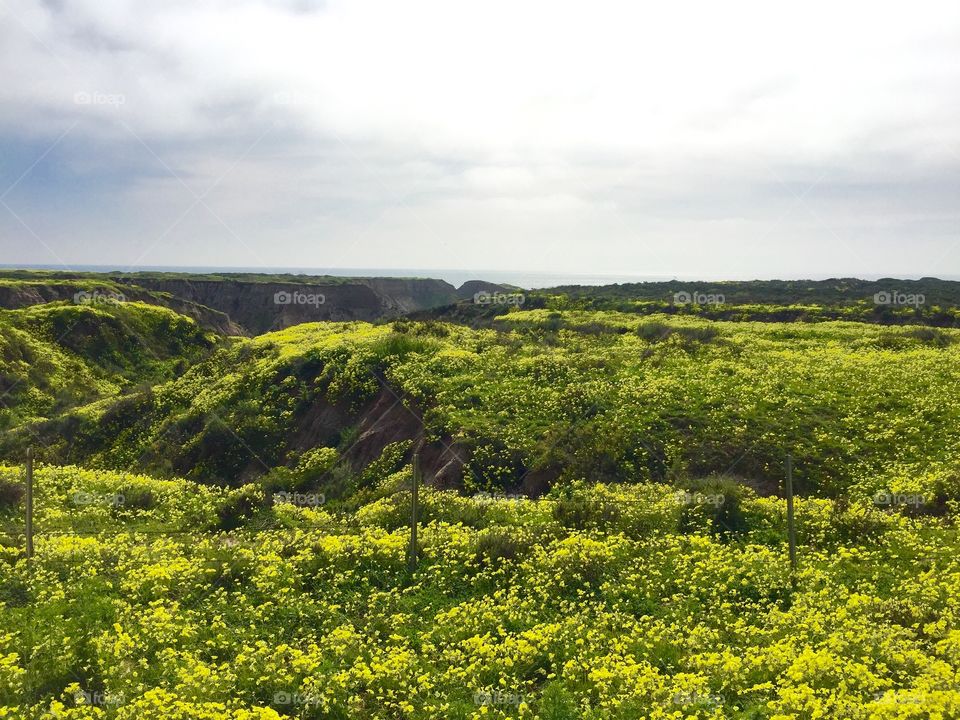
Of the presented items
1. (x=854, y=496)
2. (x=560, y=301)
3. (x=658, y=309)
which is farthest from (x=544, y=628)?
(x=560, y=301)

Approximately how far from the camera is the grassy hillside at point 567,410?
25.2 meters

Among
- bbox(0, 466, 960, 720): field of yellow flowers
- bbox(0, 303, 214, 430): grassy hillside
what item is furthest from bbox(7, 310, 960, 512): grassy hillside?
bbox(0, 303, 214, 430): grassy hillside

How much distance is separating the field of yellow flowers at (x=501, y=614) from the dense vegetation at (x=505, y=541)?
7 cm

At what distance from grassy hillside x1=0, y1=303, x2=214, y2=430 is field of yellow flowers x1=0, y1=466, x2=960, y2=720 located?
1457 inches

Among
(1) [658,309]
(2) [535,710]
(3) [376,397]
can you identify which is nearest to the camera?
(2) [535,710]

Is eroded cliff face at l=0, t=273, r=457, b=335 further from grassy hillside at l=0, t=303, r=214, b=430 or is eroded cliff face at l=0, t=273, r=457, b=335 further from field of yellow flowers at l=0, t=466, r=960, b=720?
field of yellow flowers at l=0, t=466, r=960, b=720

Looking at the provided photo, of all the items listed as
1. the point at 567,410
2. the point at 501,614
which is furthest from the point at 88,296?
the point at 501,614

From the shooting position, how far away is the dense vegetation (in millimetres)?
12211

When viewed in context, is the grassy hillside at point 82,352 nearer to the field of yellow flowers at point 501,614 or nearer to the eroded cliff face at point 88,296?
the eroded cliff face at point 88,296

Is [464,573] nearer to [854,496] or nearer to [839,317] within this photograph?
[854,496]

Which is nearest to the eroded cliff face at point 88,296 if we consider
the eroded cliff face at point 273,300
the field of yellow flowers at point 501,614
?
the eroded cliff face at point 273,300

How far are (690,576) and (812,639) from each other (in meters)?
3.56

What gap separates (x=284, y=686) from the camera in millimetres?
12609

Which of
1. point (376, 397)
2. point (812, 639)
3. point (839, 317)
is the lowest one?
point (812, 639)
